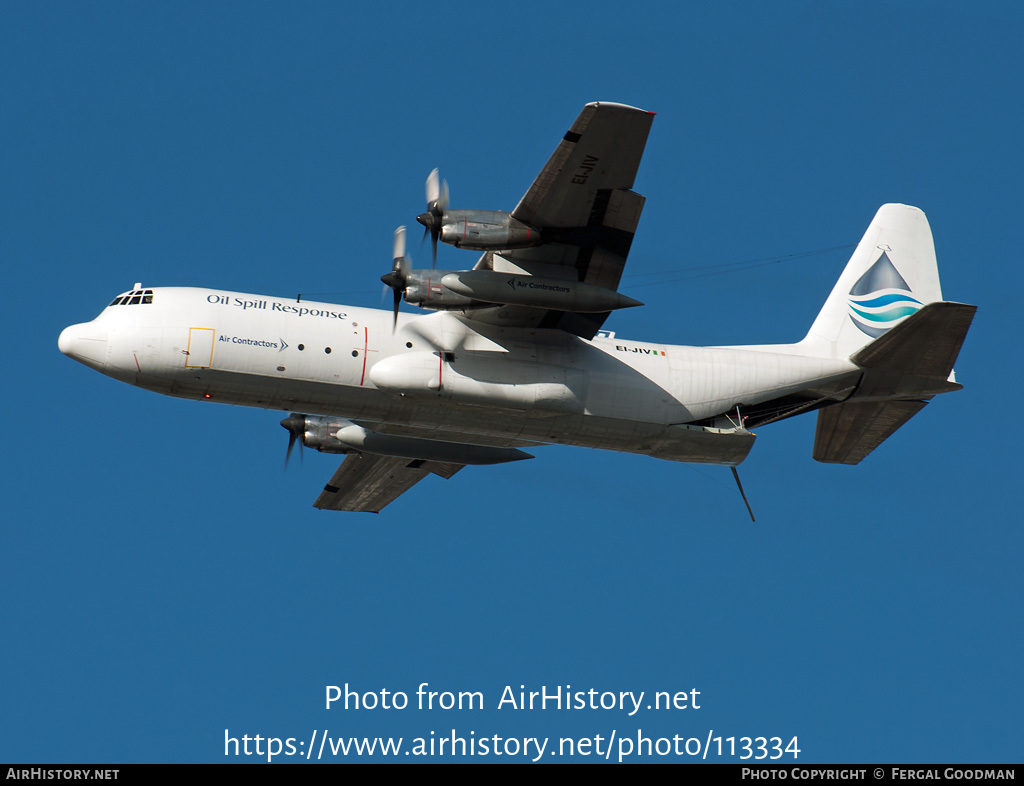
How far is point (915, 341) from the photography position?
21078 mm

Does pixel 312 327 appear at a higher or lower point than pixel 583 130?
lower

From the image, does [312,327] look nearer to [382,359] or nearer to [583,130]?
[382,359]

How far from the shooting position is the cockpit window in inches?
789

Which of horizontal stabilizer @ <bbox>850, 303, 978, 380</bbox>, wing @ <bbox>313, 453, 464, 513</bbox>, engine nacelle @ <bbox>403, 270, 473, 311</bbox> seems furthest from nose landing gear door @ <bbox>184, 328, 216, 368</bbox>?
horizontal stabilizer @ <bbox>850, 303, 978, 380</bbox>

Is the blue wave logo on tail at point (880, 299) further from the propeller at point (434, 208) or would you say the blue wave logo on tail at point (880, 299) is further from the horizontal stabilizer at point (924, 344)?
the propeller at point (434, 208)

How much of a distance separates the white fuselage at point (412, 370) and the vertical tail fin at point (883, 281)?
321cm

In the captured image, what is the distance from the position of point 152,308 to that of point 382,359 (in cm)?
376

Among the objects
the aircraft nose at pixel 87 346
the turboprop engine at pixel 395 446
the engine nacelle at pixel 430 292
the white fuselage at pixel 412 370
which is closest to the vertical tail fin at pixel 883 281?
the white fuselage at pixel 412 370

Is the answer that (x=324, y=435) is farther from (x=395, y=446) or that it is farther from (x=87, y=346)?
(x=87, y=346)

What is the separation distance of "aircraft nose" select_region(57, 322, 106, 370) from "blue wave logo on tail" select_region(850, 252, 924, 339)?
13530mm

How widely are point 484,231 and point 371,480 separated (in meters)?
8.87

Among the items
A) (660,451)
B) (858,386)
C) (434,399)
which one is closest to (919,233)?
(858,386)

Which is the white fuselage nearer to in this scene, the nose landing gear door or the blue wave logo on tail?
the nose landing gear door

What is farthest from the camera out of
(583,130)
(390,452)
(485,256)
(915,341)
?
(390,452)
